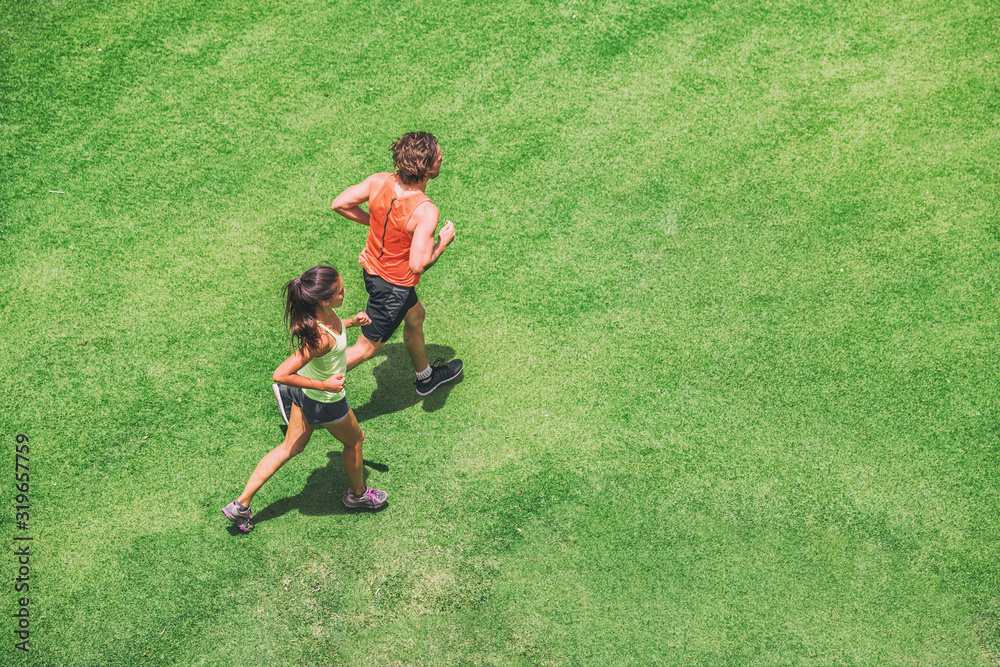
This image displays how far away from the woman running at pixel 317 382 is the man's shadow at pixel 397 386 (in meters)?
0.74

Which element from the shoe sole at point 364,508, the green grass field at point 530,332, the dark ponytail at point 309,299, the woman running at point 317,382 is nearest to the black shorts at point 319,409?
the woman running at point 317,382

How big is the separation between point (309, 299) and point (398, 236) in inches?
41.4

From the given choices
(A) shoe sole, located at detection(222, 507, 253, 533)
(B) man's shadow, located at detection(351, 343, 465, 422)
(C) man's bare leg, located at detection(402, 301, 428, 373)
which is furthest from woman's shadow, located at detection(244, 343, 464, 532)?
(C) man's bare leg, located at detection(402, 301, 428, 373)

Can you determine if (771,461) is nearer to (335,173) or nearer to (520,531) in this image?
(520,531)

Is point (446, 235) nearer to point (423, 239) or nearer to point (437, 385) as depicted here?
point (423, 239)

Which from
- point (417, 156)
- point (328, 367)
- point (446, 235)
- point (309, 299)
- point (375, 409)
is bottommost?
point (375, 409)

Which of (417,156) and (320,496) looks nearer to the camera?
(417,156)

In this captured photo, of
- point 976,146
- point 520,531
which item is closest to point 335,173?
point 520,531

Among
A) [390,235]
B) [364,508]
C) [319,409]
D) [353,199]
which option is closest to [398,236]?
[390,235]

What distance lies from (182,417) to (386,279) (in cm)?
197

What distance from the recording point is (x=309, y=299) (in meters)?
4.56

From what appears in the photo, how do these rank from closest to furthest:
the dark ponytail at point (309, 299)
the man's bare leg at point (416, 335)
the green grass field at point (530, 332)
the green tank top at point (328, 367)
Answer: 1. the dark ponytail at point (309, 299)
2. the green tank top at point (328, 367)
3. the green grass field at point (530, 332)
4. the man's bare leg at point (416, 335)

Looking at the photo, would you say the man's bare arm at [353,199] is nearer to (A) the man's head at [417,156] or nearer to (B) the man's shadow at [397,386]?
(A) the man's head at [417,156]

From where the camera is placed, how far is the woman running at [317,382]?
181 inches
